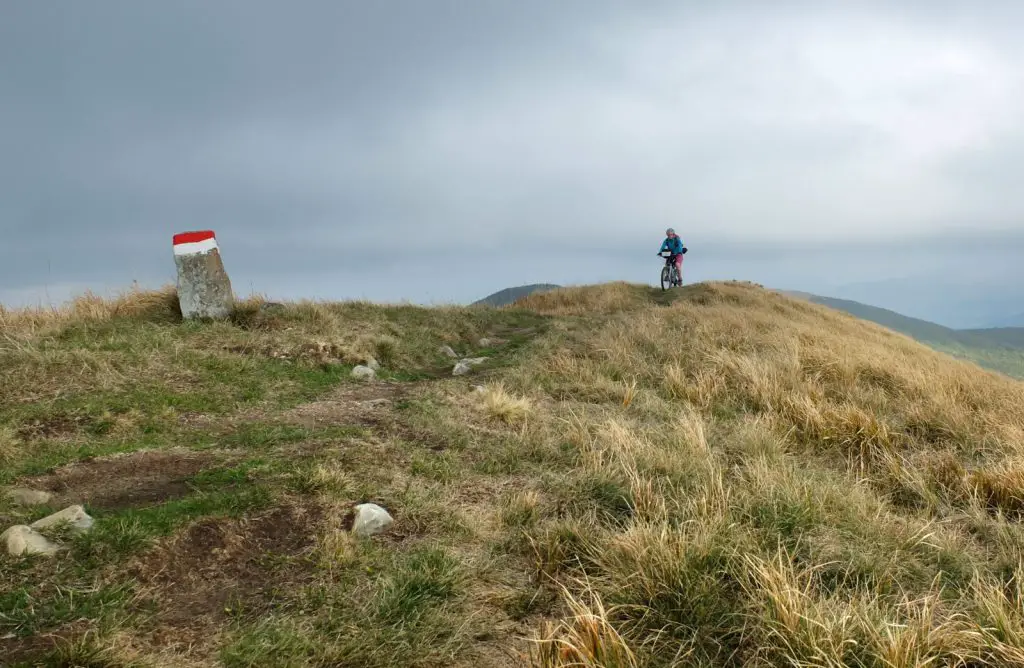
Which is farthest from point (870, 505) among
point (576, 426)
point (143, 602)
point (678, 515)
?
point (143, 602)

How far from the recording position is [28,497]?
4.31 m

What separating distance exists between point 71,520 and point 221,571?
3.77 feet

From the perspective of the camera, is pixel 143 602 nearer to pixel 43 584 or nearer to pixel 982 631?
pixel 43 584

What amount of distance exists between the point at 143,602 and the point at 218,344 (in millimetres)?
6406

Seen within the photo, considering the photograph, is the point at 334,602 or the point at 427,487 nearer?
the point at 334,602

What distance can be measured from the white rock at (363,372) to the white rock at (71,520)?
5.30 meters

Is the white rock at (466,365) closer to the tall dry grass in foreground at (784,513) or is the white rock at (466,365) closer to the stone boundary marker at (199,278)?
the tall dry grass in foreground at (784,513)

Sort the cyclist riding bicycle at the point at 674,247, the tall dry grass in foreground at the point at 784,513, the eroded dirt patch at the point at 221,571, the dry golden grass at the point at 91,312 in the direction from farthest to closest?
the cyclist riding bicycle at the point at 674,247, the dry golden grass at the point at 91,312, the eroded dirt patch at the point at 221,571, the tall dry grass in foreground at the point at 784,513

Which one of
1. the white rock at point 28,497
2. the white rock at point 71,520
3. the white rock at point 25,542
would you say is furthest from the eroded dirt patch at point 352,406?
the white rock at point 25,542

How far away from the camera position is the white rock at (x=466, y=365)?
1012cm

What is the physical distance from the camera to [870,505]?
4512 mm

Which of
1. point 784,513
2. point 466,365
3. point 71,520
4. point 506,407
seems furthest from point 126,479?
point 466,365

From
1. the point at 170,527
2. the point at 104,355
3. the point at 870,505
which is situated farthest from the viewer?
the point at 104,355

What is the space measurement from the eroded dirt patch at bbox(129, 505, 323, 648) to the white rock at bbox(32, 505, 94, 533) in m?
0.65
